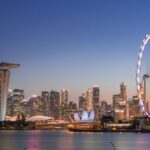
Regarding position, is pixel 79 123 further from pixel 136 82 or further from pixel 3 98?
pixel 136 82

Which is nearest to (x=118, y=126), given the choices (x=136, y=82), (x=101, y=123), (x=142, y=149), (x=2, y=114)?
(x=101, y=123)

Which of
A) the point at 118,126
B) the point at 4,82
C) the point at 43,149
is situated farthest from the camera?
the point at 118,126

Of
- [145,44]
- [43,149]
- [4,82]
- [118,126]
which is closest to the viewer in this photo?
[43,149]

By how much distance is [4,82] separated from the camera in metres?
165

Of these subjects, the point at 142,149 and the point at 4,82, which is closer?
the point at 142,149

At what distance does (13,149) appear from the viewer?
69438 mm

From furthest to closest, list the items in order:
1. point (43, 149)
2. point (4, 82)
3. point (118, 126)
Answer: point (118, 126), point (4, 82), point (43, 149)

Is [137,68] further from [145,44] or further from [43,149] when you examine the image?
[43,149]

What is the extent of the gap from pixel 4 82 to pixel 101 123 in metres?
41.7

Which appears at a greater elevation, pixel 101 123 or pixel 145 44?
pixel 145 44

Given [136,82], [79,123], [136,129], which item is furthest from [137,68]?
[79,123]

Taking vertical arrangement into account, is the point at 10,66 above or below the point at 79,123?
above

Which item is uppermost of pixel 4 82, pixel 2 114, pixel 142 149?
pixel 4 82

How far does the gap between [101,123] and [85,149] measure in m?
111
